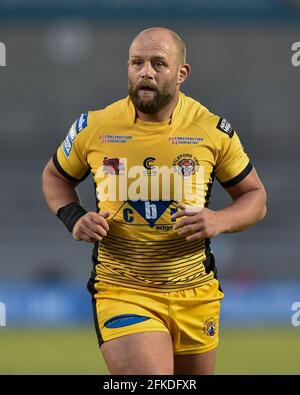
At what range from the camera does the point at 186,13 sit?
2430 cm

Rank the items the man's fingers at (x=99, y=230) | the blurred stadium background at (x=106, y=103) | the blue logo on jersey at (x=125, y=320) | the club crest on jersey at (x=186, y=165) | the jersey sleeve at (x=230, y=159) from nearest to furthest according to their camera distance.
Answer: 1. the man's fingers at (x=99, y=230)
2. the blue logo on jersey at (x=125, y=320)
3. the club crest on jersey at (x=186, y=165)
4. the jersey sleeve at (x=230, y=159)
5. the blurred stadium background at (x=106, y=103)

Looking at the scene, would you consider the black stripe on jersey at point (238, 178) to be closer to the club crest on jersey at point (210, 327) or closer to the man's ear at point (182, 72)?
the man's ear at point (182, 72)

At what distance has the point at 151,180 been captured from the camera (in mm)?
6840

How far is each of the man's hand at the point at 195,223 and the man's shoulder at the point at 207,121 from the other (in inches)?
21.9

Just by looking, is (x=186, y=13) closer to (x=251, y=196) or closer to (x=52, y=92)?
Answer: (x=52, y=92)

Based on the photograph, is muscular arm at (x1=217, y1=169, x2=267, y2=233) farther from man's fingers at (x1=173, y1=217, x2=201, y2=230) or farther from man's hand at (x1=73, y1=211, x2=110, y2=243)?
man's hand at (x1=73, y1=211, x2=110, y2=243)

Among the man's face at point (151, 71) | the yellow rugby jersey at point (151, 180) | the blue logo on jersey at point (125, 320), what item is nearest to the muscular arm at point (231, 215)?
the yellow rugby jersey at point (151, 180)

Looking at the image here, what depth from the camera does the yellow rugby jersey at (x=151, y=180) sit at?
6.82 m

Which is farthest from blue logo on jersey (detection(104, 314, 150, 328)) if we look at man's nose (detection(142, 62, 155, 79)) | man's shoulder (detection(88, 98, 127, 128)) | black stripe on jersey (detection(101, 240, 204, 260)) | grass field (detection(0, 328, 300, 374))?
grass field (detection(0, 328, 300, 374))

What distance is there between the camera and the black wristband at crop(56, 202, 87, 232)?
6875 millimetres

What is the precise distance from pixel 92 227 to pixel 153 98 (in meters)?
0.85

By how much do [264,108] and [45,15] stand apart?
6752 mm
